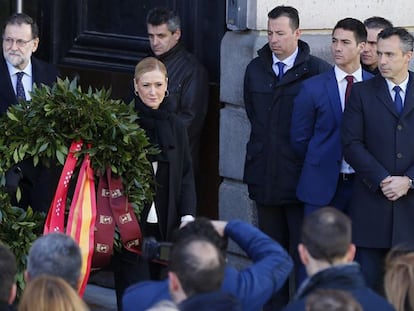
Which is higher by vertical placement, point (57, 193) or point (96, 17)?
point (96, 17)

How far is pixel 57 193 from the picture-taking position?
7078 mm

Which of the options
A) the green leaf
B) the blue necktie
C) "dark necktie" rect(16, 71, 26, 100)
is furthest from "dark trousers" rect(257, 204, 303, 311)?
the green leaf

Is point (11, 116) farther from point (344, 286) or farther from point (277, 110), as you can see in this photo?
point (344, 286)

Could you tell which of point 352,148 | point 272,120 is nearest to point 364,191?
point 352,148

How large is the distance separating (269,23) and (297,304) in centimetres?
360

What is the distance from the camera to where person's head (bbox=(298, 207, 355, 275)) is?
4793 millimetres

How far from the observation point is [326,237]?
4.82m

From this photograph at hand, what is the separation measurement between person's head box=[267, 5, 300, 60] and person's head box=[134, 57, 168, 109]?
3.09 feet

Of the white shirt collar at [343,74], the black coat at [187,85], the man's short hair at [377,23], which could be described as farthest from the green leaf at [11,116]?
the man's short hair at [377,23]

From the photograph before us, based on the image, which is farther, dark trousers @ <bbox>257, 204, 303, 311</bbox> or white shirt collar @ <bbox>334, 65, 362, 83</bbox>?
dark trousers @ <bbox>257, 204, 303, 311</bbox>

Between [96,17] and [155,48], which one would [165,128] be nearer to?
[155,48]

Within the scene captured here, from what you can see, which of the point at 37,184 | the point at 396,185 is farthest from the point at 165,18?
the point at 396,185

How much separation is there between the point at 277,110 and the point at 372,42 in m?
0.84

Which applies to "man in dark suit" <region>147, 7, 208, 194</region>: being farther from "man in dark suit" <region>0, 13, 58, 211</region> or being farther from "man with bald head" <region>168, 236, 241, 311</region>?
"man with bald head" <region>168, 236, 241, 311</region>
